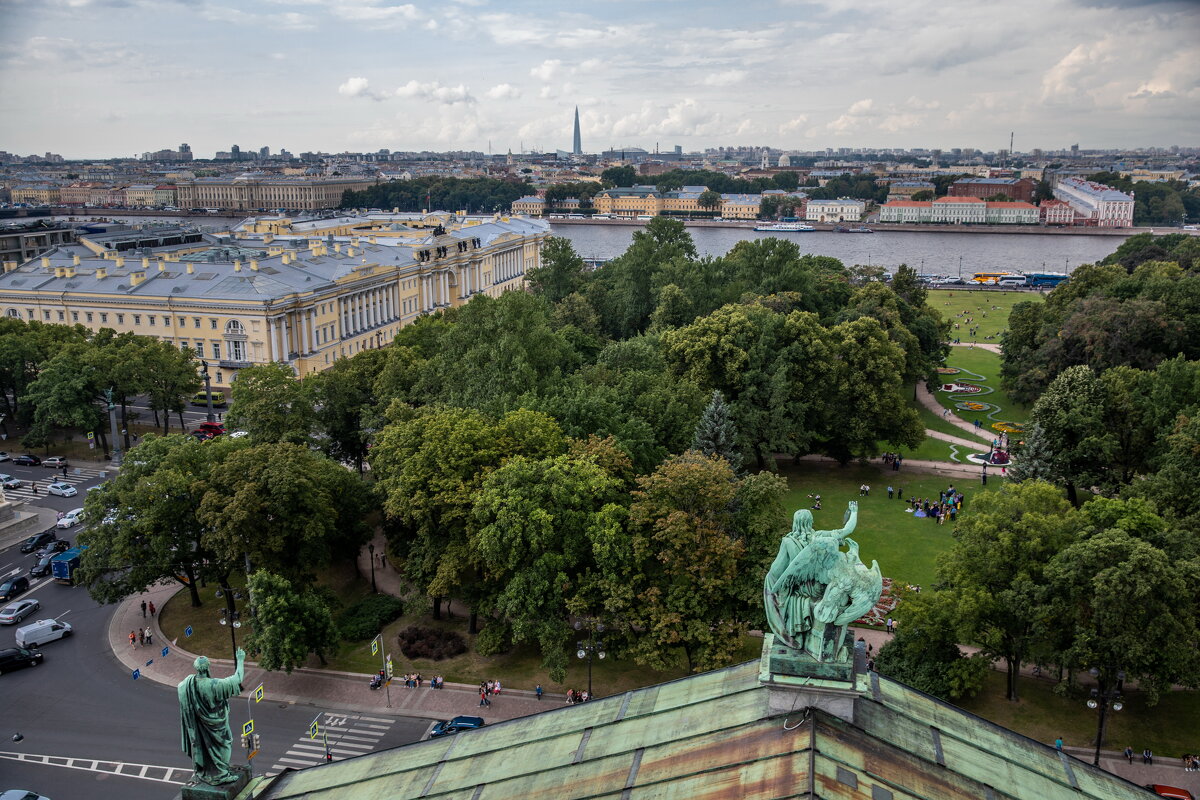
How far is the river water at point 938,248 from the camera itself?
148 meters

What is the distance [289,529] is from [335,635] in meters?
3.94

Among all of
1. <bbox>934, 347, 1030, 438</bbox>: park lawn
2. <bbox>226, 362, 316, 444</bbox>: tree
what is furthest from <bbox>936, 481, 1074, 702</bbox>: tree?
<bbox>934, 347, 1030, 438</bbox>: park lawn

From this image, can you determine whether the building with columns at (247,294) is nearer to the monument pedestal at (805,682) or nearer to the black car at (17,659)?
the black car at (17,659)

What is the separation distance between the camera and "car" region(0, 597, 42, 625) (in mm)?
31688

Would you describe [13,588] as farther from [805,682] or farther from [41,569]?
[805,682]

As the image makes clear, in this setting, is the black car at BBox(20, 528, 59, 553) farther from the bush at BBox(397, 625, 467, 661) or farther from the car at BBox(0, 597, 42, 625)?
the bush at BBox(397, 625, 467, 661)

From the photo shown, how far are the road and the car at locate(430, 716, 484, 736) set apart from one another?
0.61m

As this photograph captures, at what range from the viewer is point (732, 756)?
10.6m

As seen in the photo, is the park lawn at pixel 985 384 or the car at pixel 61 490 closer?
the car at pixel 61 490

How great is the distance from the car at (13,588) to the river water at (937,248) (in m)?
116

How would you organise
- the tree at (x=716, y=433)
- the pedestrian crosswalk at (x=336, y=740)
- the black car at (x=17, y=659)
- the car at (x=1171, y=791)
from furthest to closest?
the tree at (x=716, y=433) → the black car at (x=17, y=659) → the pedestrian crosswalk at (x=336, y=740) → the car at (x=1171, y=791)

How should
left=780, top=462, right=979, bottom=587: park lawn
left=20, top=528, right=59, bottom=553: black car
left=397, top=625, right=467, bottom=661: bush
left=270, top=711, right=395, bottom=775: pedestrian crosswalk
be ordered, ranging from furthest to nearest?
left=20, top=528, right=59, bottom=553: black car
left=780, top=462, right=979, bottom=587: park lawn
left=397, top=625, right=467, bottom=661: bush
left=270, top=711, right=395, bottom=775: pedestrian crosswalk

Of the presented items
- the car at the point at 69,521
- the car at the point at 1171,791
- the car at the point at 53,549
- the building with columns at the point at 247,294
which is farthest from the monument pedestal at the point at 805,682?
the building with columns at the point at 247,294

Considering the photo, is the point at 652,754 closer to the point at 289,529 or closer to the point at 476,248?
the point at 289,529
